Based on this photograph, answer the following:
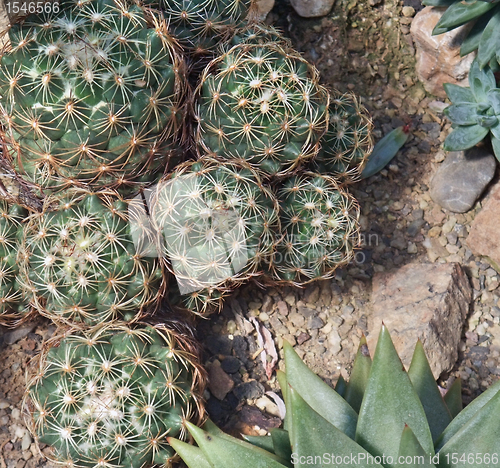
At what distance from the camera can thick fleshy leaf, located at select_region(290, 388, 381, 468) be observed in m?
1.22

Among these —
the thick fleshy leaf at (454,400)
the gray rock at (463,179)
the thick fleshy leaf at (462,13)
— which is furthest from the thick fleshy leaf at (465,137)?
the thick fleshy leaf at (454,400)

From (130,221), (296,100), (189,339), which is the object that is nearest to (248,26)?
(296,100)

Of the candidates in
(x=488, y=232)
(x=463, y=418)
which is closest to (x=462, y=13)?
(x=488, y=232)

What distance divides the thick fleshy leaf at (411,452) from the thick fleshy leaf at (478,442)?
160mm

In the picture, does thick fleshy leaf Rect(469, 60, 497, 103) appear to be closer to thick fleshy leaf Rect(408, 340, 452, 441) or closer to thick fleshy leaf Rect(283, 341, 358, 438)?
thick fleshy leaf Rect(408, 340, 452, 441)

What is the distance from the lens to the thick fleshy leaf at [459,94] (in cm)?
274

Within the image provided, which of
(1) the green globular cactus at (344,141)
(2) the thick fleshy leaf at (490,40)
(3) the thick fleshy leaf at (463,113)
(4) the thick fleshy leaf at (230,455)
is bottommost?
(4) the thick fleshy leaf at (230,455)

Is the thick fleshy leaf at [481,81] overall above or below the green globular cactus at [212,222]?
above

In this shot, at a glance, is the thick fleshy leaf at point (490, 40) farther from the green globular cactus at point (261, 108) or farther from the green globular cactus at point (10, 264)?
the green globular cactus at point (10, 264)

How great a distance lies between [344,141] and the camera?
235cm

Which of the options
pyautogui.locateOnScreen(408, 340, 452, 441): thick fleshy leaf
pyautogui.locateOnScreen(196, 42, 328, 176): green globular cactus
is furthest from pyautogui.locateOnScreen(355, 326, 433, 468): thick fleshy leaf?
pyautogui.locateOnScreen(196, 42, 328, 176): green globular cactus

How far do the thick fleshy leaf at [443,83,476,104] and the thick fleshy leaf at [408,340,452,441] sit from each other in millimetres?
1511

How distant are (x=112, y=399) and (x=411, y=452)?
102 centimetres

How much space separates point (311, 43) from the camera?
3061mm
